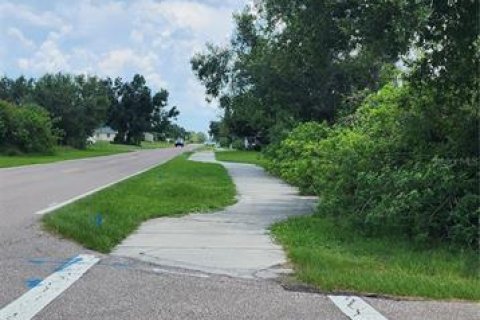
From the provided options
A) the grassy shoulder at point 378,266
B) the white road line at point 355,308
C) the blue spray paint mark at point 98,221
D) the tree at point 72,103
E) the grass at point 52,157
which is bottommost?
the grass at point 52,157

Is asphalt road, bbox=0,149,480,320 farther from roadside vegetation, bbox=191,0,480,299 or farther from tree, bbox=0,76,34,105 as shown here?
tree, bbox=0,76,34,105

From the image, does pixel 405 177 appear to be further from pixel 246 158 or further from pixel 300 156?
pixel 246 158

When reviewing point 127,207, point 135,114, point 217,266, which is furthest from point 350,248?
point 135,114

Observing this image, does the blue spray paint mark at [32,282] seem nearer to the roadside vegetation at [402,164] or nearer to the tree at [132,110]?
the roadside vegetation at [402,164]

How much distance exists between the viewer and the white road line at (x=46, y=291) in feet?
20.3

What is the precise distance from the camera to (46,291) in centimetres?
701

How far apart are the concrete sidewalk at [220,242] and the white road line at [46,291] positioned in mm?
877

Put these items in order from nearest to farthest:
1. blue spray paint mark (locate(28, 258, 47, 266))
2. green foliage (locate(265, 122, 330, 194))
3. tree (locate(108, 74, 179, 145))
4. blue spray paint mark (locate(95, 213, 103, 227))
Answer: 1. blue spray paint mark (locate(28, 258, 47, 266))
2. blue spray paint mark (locate(95, 213, 103, 227))
3. green foliage (locate(265, 122, 330, 194))
4. tree (locate(108, 74, 179, 145))

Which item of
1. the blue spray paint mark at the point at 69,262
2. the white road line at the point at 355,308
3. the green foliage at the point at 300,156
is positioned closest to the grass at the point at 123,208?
the blue spray paint mark at the point at 69,262

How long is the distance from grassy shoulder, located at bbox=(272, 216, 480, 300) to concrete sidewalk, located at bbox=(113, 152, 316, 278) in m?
0.40

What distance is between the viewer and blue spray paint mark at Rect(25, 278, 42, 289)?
7.25 metres

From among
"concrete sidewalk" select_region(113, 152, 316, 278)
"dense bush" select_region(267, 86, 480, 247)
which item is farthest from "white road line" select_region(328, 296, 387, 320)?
"dense bush" select_region(267, 86, 480, 247)

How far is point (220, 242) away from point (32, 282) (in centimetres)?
360

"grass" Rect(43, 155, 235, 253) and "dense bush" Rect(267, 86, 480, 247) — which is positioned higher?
"dense bush" Rect(267, 86, 480, 247)
